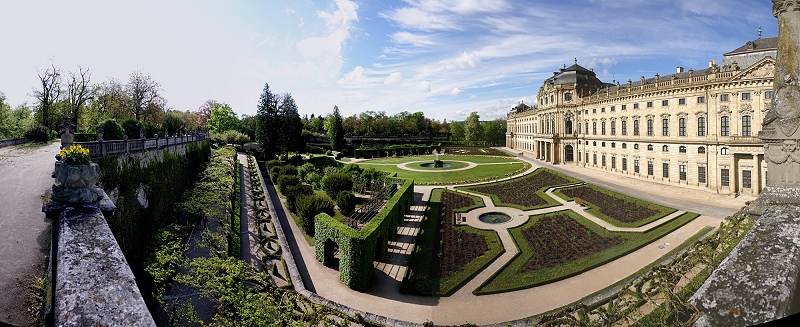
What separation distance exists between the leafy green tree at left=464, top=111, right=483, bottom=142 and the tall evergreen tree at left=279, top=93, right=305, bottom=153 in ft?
174

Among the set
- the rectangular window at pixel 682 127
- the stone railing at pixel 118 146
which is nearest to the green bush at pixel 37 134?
the stone railing at pixel 118 146

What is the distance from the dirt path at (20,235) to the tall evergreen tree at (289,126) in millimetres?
42640

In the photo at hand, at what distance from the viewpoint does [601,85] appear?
44719 mm

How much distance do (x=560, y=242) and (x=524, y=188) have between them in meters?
16.0

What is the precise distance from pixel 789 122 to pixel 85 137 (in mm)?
34876

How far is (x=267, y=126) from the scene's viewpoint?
2175 inches

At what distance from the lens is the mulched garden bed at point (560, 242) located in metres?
13.5

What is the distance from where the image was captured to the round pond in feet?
70.1

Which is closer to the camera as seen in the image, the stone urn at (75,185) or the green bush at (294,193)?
the stone urn at (75,185)

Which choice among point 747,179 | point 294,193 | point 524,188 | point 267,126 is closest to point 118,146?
point 294,193

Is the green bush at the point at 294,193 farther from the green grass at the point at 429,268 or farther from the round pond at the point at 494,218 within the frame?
the round pond at the point at 494,218

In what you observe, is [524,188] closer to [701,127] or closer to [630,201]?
[630,201]

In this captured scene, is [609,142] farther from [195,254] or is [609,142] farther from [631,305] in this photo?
[195,254]

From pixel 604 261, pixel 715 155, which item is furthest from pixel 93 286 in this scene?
pixel 715 155
